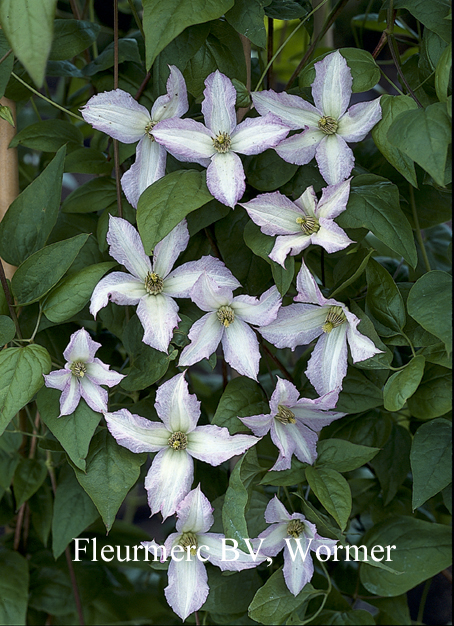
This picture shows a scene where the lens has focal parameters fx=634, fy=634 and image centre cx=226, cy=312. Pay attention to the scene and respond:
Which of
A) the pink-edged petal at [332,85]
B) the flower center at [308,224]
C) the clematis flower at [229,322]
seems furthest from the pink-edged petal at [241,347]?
the pink-edged petal at [332,85]

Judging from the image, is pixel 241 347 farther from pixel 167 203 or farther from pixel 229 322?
pixel 167 203

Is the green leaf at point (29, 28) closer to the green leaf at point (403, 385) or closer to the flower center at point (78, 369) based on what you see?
the flower center at point (78, 369)

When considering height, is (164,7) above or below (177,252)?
above

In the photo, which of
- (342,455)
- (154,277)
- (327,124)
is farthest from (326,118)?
(342,455)

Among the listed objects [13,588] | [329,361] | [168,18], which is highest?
[168,18]

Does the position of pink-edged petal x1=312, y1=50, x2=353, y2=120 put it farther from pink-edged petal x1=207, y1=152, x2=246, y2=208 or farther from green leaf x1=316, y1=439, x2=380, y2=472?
green leaf x1=316, y1=439, x2=380, y2=472

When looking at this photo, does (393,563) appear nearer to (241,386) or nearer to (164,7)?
(241,386)

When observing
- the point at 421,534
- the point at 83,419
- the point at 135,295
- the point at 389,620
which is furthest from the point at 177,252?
the point at 389,620
